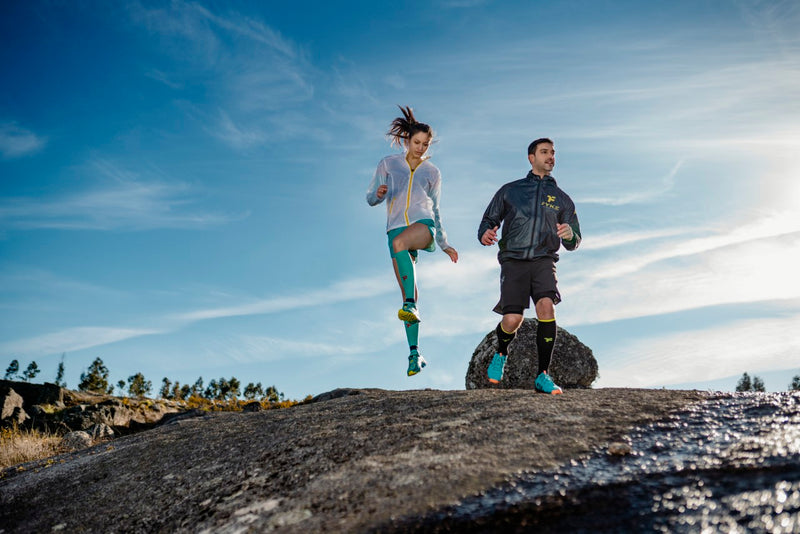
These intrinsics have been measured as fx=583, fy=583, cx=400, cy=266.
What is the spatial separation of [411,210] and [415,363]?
176cm

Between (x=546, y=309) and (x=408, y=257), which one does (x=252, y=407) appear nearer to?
(x=408, y=257)

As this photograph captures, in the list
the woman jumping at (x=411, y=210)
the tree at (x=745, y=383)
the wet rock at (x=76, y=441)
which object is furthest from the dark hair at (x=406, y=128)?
the tree at (x=745, y=383)

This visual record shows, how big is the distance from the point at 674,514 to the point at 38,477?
214 inches

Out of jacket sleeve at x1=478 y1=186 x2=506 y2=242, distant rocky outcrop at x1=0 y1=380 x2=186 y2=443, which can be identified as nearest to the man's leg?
jacket sleeve at x1=478 y1=186 x2=506 y2=242

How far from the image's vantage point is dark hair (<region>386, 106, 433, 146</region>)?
7.15 metres

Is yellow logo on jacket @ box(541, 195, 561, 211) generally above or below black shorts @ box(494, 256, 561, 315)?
above

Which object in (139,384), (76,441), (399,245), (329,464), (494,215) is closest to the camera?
(329,464)

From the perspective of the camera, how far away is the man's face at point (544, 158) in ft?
21.1

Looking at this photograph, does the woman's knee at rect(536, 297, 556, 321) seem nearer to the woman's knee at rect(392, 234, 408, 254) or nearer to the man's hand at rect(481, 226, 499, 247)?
the man's hand at rect(481, 226, 499, 247)

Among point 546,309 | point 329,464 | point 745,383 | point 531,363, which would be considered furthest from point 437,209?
point 745,383

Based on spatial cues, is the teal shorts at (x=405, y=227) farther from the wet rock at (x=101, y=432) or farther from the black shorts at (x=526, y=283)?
the wet rock at (x=101, y=432)

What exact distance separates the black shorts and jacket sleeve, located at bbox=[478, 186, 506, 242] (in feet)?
1.48

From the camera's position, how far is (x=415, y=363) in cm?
650

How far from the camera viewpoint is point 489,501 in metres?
2.55
